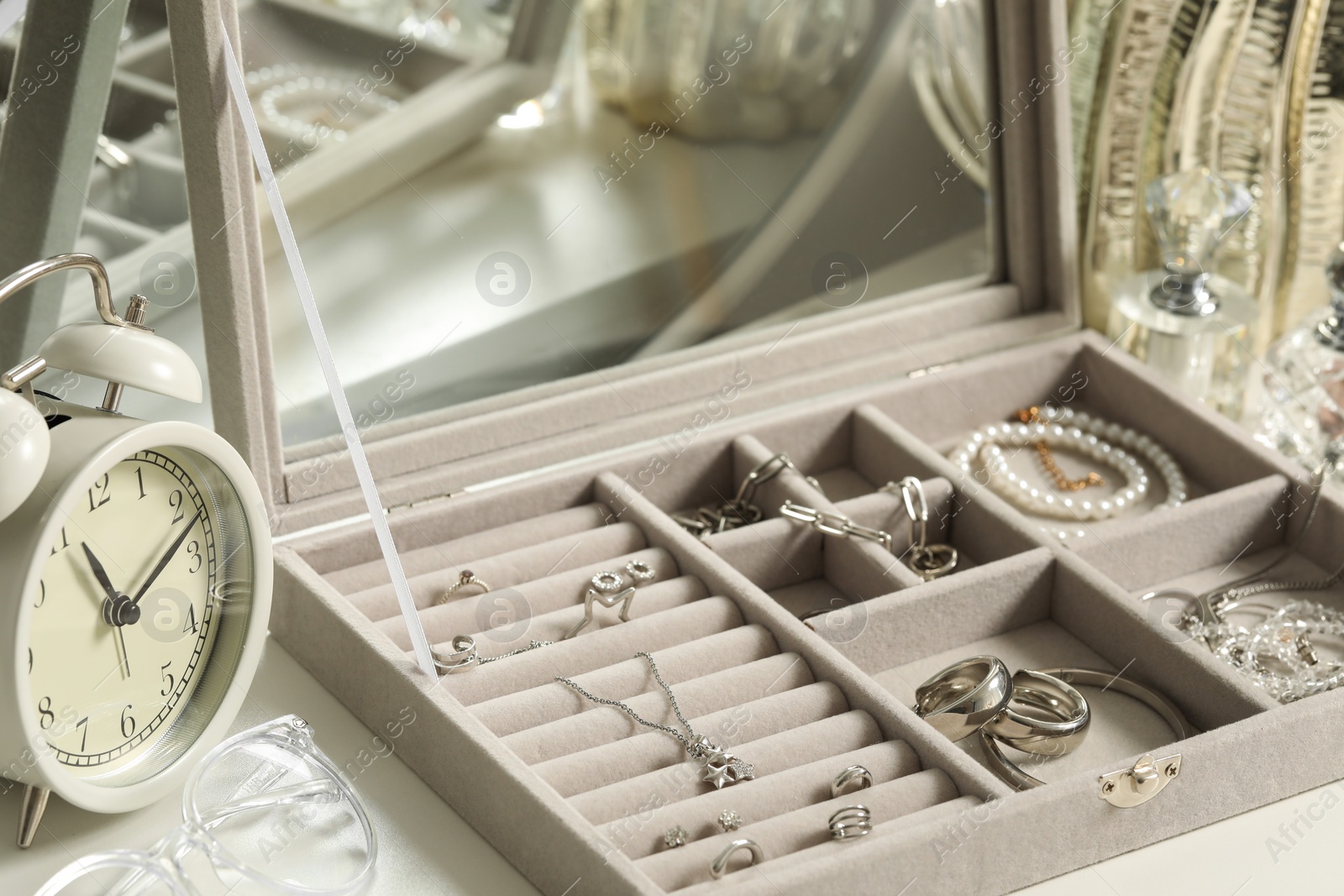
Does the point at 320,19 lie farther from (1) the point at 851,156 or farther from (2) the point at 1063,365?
(2) the point at 1063,365

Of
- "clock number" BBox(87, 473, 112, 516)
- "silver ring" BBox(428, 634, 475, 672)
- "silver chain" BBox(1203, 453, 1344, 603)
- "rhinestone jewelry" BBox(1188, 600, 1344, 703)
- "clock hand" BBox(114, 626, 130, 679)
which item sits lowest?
"rhinestone jewelry" BBox(1188, 600, 1344, 703)

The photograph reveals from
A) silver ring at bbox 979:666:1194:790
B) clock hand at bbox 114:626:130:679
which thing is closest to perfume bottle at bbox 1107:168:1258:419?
silver ring at bbox 979:666:1194:790

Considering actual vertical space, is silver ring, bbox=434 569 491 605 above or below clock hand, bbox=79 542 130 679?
below

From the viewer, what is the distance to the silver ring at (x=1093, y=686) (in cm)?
117

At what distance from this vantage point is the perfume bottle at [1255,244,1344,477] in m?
1.56

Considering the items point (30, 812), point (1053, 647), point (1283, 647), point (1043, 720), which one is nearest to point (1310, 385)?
point (1283, 647)

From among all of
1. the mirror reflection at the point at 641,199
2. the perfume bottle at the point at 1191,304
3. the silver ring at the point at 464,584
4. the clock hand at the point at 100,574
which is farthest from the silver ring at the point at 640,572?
the perfume bottle at the point at 1191,304

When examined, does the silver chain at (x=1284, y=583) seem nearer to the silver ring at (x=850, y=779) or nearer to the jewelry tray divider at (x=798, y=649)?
the jewelry tray divider at (x=798, y=649)

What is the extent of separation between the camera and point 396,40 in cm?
153

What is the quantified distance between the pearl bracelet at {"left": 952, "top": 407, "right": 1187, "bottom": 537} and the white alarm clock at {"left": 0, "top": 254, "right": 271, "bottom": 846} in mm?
747

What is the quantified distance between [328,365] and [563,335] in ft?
1.42

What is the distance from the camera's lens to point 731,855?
102 cm

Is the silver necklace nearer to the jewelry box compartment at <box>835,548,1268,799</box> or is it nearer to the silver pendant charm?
the silver pendant charm

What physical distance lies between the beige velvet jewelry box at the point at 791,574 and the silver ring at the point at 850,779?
0.04 ft
